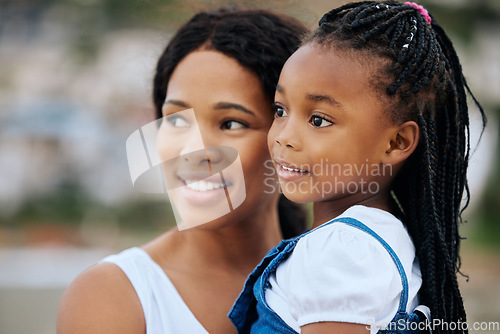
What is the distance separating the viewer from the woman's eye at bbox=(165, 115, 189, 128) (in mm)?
1980

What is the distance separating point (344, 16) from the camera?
5.41 ft

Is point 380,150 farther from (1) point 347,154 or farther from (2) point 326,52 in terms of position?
(2) point 326,52

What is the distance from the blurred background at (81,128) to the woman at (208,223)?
6.91 metres

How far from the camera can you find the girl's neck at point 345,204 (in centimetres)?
169

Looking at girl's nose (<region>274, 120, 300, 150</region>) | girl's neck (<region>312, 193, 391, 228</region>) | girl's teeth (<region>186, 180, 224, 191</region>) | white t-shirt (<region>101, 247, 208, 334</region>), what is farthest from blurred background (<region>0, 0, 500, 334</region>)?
girl's nose (<region>274, 120, 300, 150</region>)

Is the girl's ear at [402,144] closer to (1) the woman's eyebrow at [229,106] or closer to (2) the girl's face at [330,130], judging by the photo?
(2) the girl's face at [330,130]

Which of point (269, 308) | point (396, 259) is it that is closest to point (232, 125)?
point (269, 308)

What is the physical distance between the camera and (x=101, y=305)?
1.77 m

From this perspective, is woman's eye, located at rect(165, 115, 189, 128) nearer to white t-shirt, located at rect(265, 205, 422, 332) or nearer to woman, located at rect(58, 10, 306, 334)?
woman, located at rect(58, 10, 306, 334)

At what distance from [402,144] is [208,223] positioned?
0.75m

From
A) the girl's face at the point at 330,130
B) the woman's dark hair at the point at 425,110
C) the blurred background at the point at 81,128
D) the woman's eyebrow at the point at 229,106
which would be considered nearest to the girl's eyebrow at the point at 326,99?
the girl's face at the point at 330,130

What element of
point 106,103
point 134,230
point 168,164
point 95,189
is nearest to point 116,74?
point 106,103

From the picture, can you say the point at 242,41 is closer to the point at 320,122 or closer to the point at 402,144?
the point at 320,122

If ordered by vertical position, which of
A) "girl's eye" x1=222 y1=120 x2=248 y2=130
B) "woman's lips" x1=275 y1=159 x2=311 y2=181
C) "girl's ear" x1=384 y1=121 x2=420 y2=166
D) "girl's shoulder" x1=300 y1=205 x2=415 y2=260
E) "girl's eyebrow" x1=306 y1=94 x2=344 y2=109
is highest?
"girl's eyebrow" x1=306 y1=94 x2=344 y2=109
